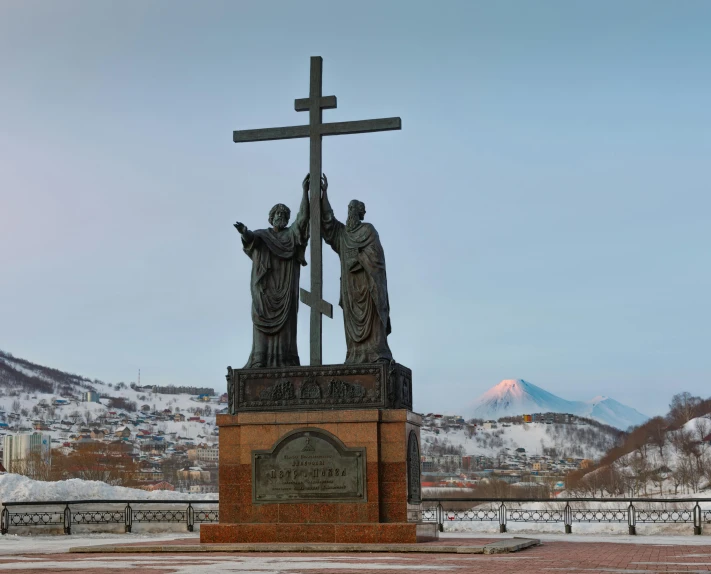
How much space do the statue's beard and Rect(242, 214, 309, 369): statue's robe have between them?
804 millimetres

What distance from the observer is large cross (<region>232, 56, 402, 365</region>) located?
58.7 ft

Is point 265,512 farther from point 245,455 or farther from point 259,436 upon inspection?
point 259,436

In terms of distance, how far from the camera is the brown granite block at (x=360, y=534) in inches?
627

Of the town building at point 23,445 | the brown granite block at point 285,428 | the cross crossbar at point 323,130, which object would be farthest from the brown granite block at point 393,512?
the town building at point 23,445

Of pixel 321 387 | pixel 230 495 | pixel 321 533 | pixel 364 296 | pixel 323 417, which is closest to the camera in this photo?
pixel 321 533

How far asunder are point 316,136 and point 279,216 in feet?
5.29

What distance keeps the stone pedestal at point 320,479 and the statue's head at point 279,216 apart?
323 centimetres

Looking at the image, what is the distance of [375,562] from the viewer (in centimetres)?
1252

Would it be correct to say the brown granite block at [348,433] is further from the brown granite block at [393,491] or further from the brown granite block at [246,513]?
the brown granite block at [246,513]

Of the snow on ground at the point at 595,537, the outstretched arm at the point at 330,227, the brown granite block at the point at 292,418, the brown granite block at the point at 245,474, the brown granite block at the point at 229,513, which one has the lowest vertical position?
the snow on ground at the point at 595,537

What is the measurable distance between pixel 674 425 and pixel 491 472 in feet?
63.2

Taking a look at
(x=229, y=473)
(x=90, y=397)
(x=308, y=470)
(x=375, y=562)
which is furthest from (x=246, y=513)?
(x=90, y=397)

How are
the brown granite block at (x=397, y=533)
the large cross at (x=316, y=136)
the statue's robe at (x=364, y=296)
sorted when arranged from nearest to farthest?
the brown granite block at (x=397, y=533)
the statue's robe at (x=364, y=296)
the large cross at (x=316, y=136)

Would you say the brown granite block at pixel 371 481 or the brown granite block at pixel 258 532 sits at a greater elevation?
the brown granite block at pixel 371 481
